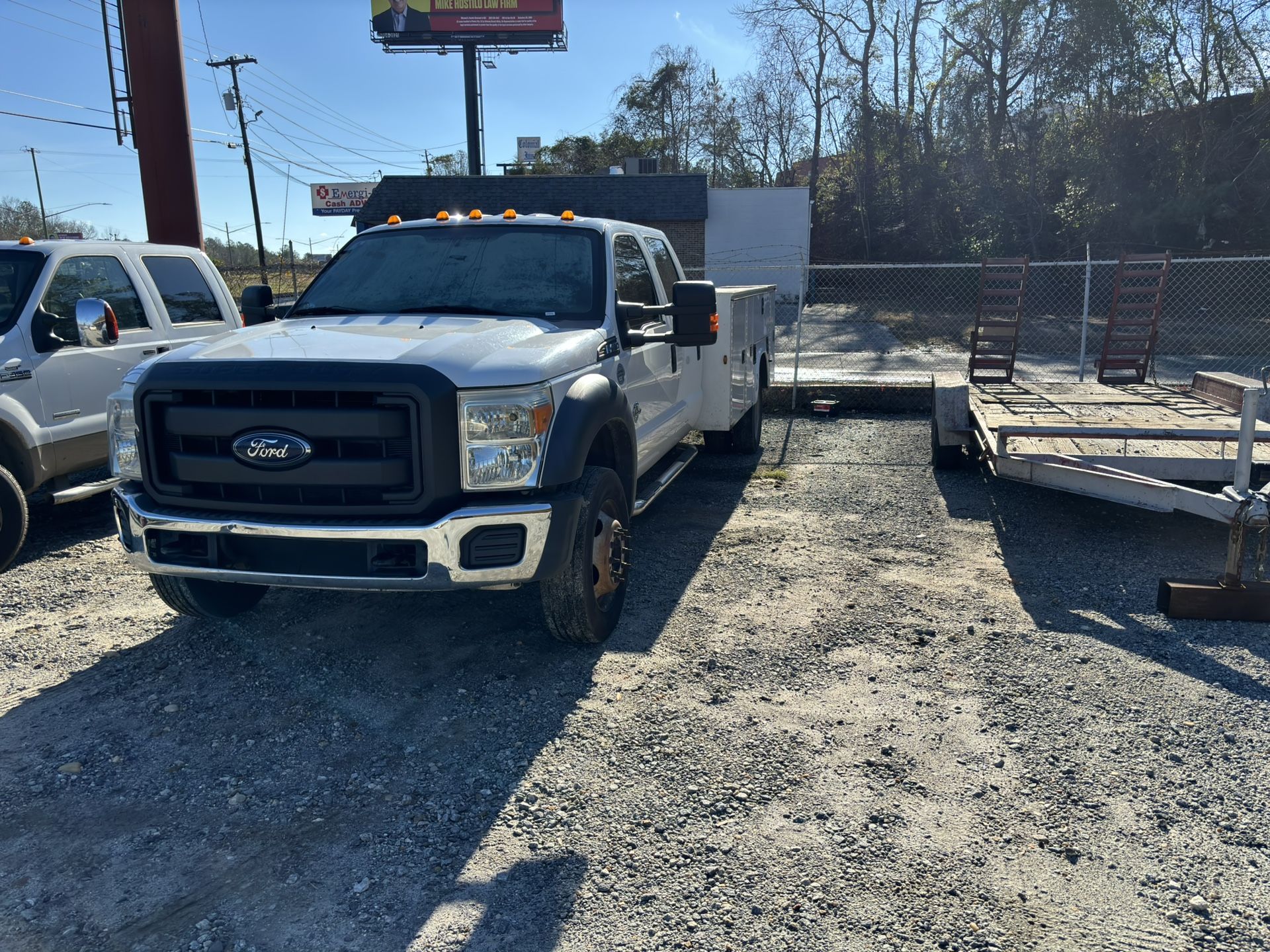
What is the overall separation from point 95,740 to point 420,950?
197cm

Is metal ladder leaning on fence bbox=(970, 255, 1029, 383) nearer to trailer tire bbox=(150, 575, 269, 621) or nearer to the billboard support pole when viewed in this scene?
trailer tire bbox=(150, 575, 269, 621)

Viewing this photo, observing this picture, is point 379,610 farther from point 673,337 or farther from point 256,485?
point 673,337

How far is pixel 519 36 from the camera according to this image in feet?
129

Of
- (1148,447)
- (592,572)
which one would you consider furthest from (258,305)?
(1148,447)

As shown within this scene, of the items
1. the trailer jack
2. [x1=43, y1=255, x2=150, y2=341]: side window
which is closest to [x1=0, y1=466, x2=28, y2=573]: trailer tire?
[x1=43, y1=255, x2=150, y2=341]: side window

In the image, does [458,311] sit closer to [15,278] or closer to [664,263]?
[664,263]

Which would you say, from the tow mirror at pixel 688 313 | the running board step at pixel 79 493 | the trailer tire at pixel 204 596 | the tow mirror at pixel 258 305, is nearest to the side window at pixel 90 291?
the running board step at pixel 79 493

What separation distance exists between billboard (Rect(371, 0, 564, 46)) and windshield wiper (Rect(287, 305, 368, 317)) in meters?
37.8

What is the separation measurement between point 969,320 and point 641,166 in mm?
12632

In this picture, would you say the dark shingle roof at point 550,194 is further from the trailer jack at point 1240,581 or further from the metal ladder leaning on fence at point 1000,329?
the trailer jack at point 1240,581

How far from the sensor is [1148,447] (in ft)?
21.4

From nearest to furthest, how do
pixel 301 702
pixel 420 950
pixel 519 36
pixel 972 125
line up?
pixel 420 950
pixel 301 702
pixel 972 125
pixel 519 36

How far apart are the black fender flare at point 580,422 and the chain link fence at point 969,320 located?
8311 mm

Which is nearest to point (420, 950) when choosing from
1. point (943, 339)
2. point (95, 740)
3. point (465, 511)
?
point (465, 511)
